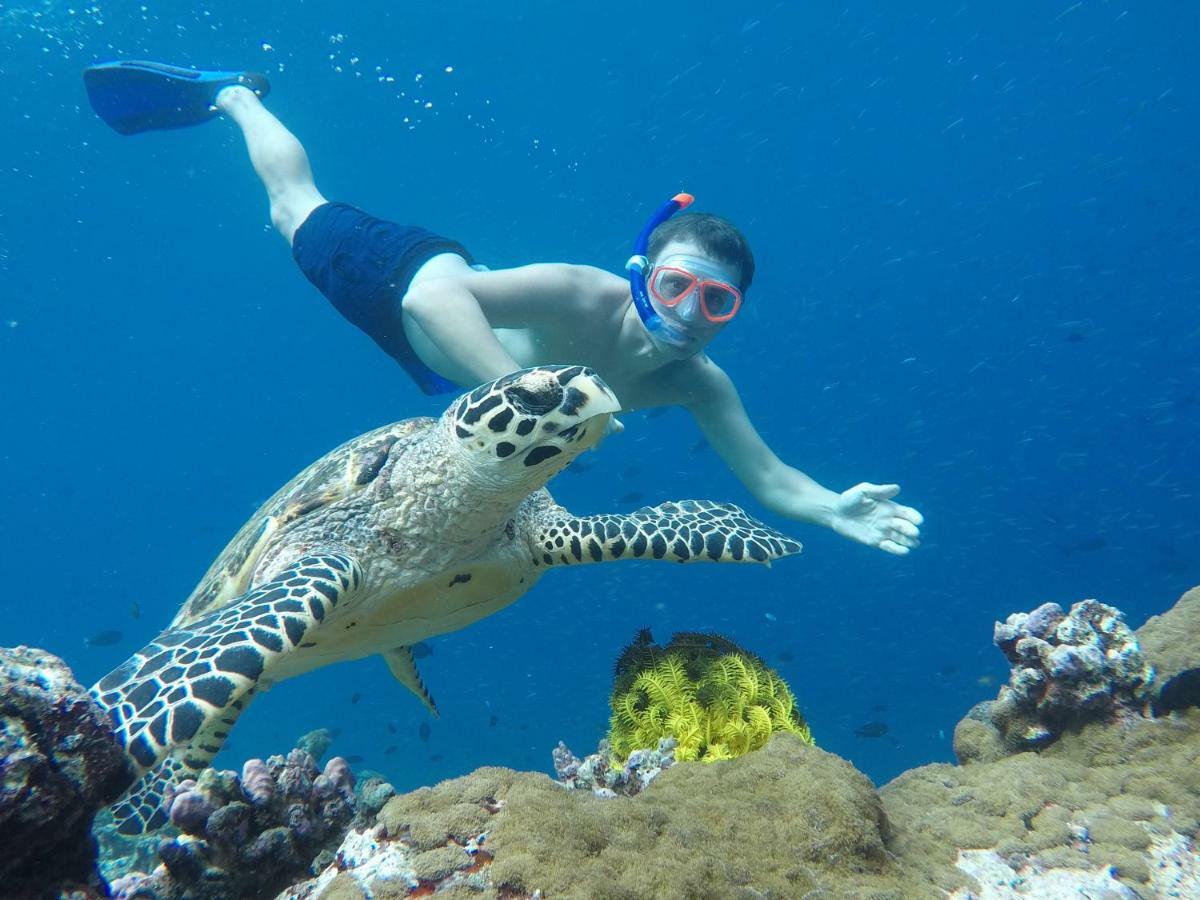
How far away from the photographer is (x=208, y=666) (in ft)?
8.27

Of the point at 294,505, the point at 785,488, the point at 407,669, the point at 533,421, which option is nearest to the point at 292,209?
the point at 294,505

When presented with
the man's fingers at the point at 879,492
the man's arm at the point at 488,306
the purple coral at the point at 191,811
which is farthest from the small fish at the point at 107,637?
the man's fingers at the point at 879,492

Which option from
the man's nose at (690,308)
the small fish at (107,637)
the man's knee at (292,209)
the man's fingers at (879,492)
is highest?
the man's knee at (292,209)

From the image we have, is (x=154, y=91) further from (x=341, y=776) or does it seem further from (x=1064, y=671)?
(x=1064, y=671)

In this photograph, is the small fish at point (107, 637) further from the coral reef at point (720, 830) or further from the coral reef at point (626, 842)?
the coral reef at point (626, 842)

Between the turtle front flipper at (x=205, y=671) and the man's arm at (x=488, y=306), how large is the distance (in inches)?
62.5

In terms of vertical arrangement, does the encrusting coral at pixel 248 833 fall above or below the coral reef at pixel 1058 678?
below

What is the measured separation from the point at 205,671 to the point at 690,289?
12.1ft

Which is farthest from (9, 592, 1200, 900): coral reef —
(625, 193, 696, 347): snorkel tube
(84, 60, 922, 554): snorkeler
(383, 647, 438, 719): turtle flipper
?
(383, 647, 438, 719): turtle flipper

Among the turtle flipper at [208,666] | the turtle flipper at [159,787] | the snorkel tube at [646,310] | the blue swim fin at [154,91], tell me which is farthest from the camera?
the blue swim fin at [154,91]

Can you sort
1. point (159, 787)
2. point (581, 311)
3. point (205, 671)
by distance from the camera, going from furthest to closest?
point (581, 311)
point (159, 787)
point (205, 671)

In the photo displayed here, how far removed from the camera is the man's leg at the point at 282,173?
700cm

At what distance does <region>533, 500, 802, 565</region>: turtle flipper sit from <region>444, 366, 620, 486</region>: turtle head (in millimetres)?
769

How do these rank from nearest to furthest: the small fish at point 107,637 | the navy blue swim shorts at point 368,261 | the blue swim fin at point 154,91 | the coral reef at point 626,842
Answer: the coral reef at point 626,842 < the navy blue swim shorts at point 368,261 < the blue swim fin at point 154,91 < the small fish at point 107,637
